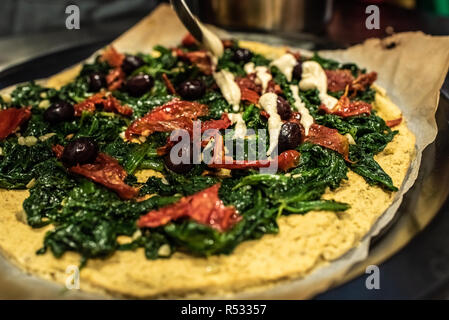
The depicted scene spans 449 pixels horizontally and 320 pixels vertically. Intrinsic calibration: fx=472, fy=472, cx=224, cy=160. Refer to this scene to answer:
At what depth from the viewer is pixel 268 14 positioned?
8.02 meters

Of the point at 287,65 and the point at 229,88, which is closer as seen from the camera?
the point at 229,88

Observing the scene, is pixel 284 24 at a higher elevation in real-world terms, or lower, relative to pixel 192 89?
higher

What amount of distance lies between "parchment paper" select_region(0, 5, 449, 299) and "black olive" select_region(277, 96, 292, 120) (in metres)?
1.38

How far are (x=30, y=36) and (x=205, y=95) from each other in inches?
152

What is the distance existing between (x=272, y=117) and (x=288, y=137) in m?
0.39

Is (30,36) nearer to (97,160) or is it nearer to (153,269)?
(97,160)

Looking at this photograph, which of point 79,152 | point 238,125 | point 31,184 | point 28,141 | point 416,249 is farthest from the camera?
point 28,141

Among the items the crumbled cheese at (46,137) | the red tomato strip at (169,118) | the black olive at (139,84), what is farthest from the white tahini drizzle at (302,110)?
the crumbled cheese at (46,137)

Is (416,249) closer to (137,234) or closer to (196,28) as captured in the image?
(137,234)

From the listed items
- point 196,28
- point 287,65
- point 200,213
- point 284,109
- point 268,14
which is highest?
point 268,14

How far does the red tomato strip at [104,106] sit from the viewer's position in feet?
18.3

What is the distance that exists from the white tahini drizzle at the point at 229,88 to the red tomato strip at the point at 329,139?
97 cm

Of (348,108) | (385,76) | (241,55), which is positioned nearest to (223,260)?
(348,108)
